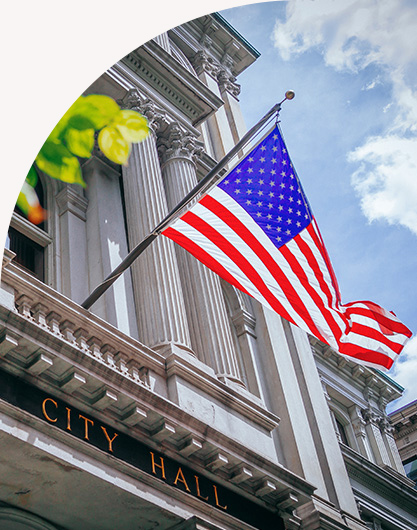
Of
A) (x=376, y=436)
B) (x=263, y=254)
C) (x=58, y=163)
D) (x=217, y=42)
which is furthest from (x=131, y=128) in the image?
(x=217, y=42)

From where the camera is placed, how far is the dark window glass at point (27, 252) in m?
16.1

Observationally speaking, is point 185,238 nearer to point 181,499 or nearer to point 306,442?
point 181,499

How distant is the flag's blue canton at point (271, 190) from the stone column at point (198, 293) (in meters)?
3.33

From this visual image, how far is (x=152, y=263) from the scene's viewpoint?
51.4ft

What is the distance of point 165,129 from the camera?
1978 cm

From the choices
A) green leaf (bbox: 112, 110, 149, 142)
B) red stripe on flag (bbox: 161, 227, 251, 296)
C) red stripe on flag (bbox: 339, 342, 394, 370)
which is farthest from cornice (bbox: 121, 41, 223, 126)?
green leaf (bbox: 112, 110, 149, 142)

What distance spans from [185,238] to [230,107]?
18.7 m

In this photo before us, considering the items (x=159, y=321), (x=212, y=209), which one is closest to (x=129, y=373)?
(x=159, y=321)

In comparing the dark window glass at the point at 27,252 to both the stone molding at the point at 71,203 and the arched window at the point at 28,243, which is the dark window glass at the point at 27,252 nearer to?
the arched window at the point at 28,243

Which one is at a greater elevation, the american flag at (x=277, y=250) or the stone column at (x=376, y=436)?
the stone column at (x=376, y=436)

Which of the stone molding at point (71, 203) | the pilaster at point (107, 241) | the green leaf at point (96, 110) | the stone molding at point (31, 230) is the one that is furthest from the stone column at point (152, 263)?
the green leaf at point (96, 110)

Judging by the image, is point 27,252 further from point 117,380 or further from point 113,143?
point 113,143

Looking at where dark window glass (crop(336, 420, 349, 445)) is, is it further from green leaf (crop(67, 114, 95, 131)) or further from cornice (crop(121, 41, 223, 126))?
green leaf (crop(67, 114, 95, 131))

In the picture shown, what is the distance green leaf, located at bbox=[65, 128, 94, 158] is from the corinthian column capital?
14.6 metres
